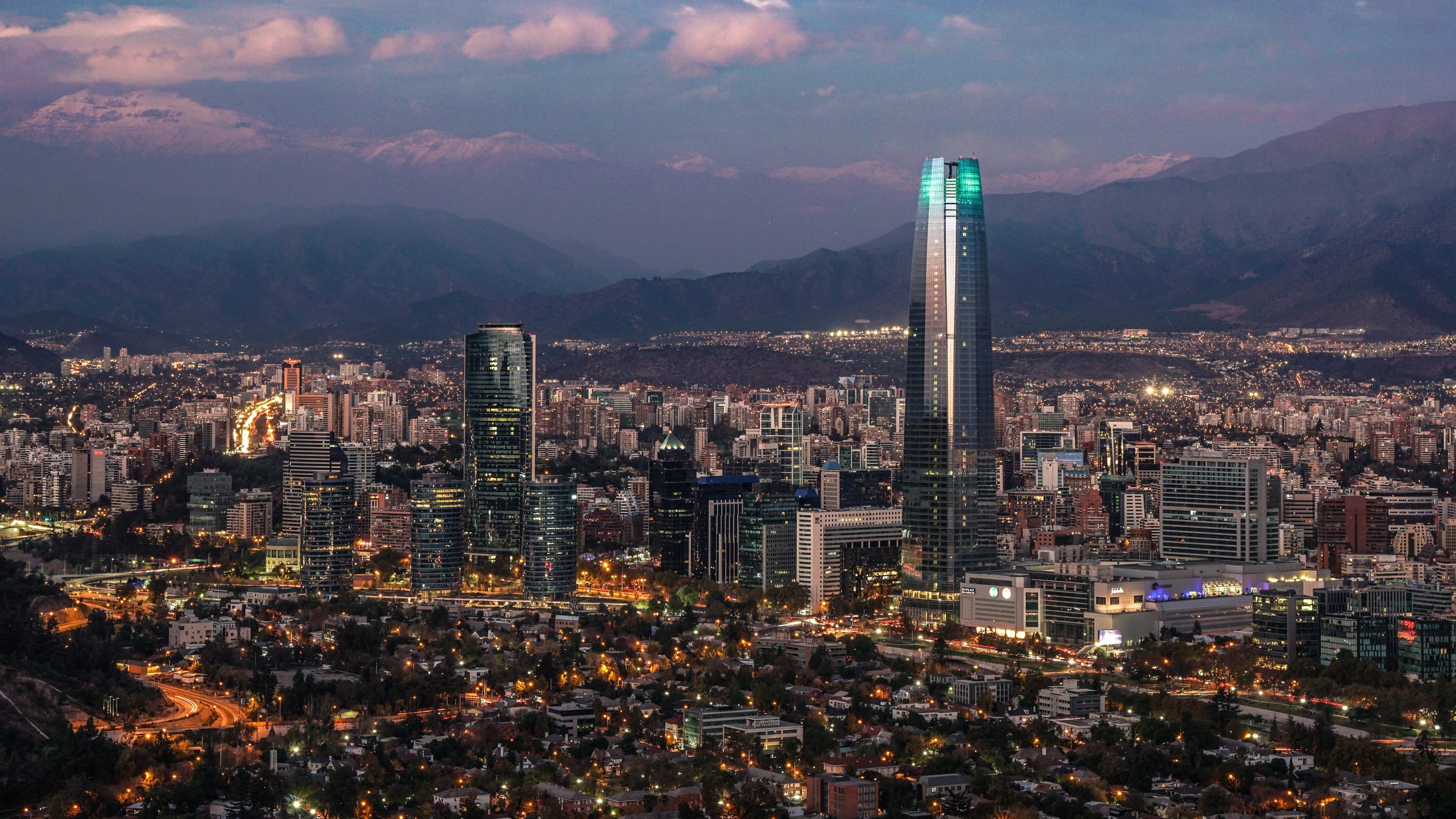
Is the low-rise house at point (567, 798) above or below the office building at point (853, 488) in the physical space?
below

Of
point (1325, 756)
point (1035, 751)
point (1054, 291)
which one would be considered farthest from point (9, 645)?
point (1054, 291)

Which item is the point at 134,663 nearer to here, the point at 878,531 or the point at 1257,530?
the point at 878,531

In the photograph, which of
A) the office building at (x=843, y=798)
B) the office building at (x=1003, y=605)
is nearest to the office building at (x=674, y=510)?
the office building at (x=1003, y=605)

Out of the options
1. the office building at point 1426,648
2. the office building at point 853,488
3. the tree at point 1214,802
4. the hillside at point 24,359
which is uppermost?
the hillside at point 24,359

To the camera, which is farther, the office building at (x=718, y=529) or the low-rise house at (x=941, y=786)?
the office building at (x=718, y=529)

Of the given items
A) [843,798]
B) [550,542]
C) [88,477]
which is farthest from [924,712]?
[88,477]

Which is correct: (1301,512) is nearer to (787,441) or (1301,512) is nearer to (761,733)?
(787,441)

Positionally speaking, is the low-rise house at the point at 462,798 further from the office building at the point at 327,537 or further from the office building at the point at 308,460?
the office building at the point at 308,460
